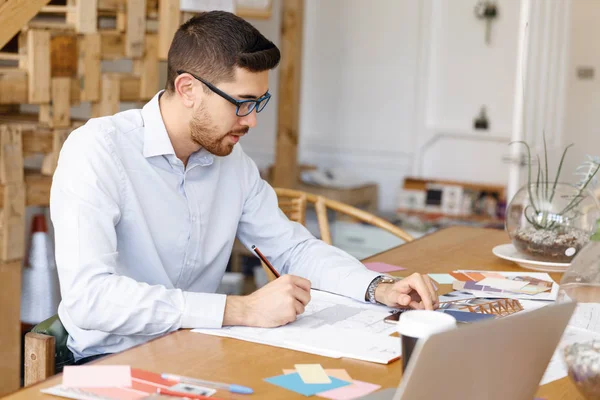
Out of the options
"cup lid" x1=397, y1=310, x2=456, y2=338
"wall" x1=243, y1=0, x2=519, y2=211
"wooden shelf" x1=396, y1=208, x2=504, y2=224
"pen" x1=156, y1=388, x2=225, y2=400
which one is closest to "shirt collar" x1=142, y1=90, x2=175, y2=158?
"pen" x1=156, y1=388, x2=225, y2=400

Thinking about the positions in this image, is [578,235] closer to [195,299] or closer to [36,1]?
[195,299]

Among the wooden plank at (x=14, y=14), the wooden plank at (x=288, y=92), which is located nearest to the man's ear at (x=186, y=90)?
the wooden plank at (x=14, y=14)

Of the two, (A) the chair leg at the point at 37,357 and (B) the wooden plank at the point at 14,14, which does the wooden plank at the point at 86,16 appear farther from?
(A) the chair leg at the point at 37,357

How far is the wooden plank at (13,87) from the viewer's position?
3201 millimetres

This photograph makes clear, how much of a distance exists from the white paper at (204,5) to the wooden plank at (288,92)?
129cm

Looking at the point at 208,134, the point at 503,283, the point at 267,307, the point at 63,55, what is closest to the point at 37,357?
the point at 267,307

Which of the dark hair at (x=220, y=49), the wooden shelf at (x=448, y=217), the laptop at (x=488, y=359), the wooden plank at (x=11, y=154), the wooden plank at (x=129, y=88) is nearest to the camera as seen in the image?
the laptop at (x=488, y=359)

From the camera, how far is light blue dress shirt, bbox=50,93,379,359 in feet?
5.61

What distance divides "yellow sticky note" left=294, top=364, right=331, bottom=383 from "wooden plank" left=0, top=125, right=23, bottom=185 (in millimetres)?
2147

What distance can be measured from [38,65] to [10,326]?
103 cm

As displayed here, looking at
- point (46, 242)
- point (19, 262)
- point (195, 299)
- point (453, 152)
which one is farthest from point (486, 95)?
point (195, 299)

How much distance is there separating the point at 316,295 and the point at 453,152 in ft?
12.4

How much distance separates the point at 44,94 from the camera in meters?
3.37

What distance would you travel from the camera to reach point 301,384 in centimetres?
141
